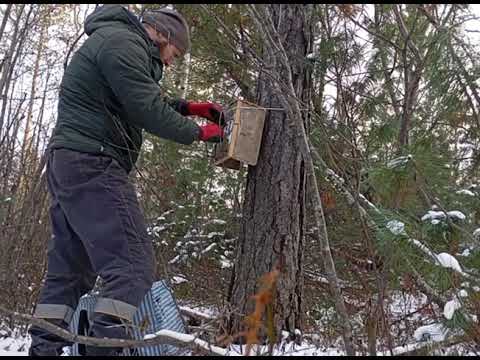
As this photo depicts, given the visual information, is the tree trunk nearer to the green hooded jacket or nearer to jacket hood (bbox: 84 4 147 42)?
the green hooded jacket

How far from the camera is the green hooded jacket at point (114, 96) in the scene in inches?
90.0

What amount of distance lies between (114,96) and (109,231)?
0.59 m

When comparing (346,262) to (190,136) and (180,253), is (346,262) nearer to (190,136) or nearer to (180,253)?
(180,253)

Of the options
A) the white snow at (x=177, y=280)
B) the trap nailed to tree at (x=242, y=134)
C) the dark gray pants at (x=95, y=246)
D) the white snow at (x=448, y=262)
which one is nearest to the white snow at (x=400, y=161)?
the white snow at (x=448, y=262)

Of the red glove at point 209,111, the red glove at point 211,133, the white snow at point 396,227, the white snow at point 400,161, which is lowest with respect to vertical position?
the white snow at point 396,227

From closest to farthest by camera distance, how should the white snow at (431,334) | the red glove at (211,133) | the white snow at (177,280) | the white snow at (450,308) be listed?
the white snow at (450,308), the white snow at (431,334), the red glove at (211,133), the white snow at (177,280)

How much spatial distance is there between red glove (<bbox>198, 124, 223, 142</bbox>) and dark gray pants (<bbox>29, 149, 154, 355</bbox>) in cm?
38

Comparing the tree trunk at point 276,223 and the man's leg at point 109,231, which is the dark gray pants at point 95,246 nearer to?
the man's leg at point 109,231

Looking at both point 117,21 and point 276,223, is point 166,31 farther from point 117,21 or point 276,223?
point 276,223

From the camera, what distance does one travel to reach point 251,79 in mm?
4359

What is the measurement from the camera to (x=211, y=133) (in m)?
2.57

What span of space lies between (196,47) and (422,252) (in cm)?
269

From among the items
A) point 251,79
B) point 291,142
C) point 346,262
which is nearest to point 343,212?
point 346,262

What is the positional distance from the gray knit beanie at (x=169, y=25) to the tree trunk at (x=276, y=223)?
0.47 meters
